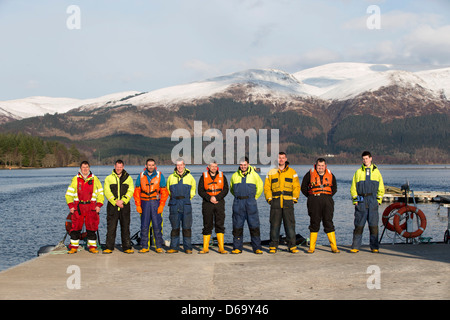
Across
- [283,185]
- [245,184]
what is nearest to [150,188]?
[245,184]

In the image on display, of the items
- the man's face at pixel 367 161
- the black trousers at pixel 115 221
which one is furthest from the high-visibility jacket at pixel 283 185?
the black trousers at pixel 115 221

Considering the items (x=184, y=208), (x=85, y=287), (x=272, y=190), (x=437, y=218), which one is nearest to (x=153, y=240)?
(x=184, y=208)

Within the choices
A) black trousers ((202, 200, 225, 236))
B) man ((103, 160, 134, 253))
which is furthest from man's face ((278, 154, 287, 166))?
man ((103, 160, 134, 253))

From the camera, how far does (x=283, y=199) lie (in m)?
12.3

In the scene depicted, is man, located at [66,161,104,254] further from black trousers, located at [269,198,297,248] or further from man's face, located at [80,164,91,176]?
black trousers, located at [269,198,297,248]

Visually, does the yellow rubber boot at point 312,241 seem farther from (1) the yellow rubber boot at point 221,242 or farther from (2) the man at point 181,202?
(2) the man at point 181,202

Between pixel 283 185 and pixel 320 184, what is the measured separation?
0.90 meters

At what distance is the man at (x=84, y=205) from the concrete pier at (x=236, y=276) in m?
0.42

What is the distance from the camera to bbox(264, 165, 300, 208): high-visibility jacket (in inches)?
484

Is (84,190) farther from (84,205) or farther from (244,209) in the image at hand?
(244,209)

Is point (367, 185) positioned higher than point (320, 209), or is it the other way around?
point (367, 185)

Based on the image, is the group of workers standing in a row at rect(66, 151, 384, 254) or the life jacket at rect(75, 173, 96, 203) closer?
the group of workers standing in a row at rect(66, 151, 384, 254)

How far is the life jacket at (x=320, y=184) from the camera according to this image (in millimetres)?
12211
